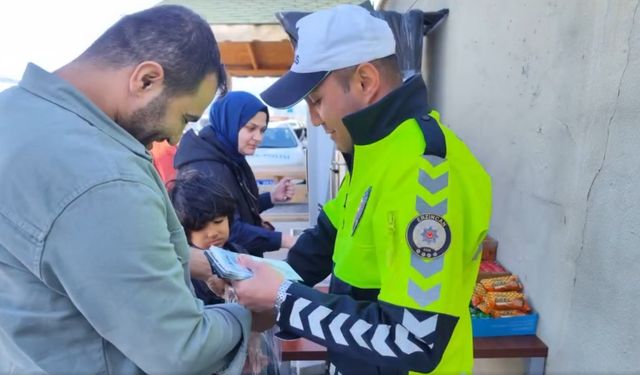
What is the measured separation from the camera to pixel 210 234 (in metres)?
1.95

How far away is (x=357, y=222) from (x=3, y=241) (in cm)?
76

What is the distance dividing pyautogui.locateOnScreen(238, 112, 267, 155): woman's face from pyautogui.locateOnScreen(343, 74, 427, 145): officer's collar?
1786mm

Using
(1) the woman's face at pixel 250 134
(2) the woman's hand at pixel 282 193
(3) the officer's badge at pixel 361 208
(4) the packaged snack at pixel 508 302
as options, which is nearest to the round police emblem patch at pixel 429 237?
(3) the officer's badge at pixel 361 208

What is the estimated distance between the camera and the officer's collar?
3.70 ft

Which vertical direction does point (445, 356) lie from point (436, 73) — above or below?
below

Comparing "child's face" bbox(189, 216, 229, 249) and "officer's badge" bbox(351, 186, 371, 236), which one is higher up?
"officer's badge" bbox(351, 186, 371, 236)

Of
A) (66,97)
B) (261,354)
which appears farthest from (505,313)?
(66,97)

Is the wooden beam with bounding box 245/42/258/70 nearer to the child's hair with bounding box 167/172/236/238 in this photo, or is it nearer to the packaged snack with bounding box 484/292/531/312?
the child's hair with bounding box 167/172/236/238

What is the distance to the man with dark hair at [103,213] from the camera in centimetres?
71

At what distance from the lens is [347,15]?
4.03ft

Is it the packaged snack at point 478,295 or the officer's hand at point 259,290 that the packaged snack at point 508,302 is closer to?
the packaged snack at point 478,295

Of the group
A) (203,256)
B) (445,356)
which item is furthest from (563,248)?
(203,256)

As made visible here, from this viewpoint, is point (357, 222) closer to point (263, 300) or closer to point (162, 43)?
point (263, 300)

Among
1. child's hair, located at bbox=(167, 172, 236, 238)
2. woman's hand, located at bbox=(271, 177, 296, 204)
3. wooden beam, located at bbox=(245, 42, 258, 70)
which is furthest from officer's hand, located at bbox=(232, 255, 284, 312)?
wooden beam, located at bbox=(245, 42, 258, 70)
